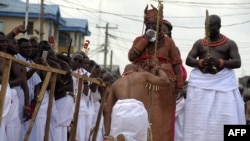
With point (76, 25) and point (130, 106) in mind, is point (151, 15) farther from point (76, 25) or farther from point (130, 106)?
point (76, 25)

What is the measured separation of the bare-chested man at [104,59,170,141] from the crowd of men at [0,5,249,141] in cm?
1

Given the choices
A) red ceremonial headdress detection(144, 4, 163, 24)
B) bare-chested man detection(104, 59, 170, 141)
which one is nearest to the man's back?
bare-chested man detection(104, 59, 170, 141)

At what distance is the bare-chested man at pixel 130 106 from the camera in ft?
23.5

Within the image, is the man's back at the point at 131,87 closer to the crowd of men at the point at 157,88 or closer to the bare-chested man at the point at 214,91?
the crowd of men at the point at 157,88

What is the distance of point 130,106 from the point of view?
7.29 metres

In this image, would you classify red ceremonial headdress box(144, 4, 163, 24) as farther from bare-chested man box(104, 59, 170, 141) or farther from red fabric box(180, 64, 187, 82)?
red fabric box(180, 64, 187, 82)

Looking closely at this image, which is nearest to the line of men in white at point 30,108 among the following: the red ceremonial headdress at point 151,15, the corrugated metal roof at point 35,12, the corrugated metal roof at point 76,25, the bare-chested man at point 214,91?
the red ceremonial headdress at point 151,15

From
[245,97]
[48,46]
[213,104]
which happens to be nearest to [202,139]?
[213,104]

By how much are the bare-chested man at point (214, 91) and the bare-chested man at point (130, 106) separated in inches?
36.5

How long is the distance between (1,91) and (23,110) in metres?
1.90

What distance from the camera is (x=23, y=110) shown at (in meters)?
8.86

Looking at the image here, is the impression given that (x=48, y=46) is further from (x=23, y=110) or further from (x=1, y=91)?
(x=1, y=91)

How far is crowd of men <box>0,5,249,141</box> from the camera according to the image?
Result: 7.79m

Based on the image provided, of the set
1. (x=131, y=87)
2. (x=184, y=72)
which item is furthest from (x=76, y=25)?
(x=131, y=87)
